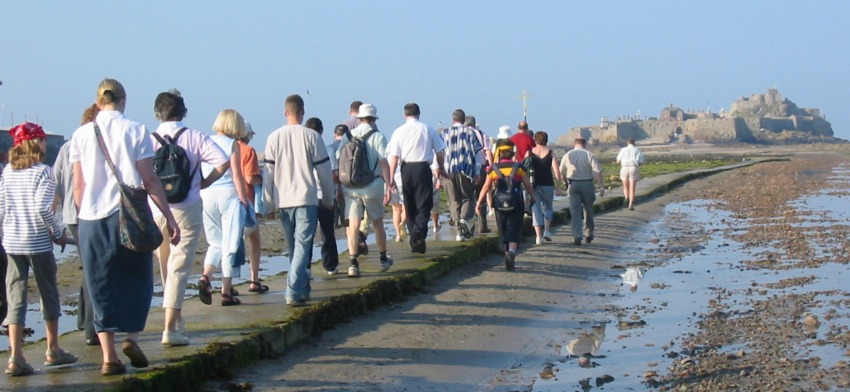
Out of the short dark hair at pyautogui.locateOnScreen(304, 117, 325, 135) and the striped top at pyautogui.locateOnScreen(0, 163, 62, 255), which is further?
the short dark hair at pyautogui.locateOnScreen(304, 117, 325, 135)

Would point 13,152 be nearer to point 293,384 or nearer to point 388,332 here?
point 293,384

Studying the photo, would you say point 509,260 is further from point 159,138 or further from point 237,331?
point 159,138

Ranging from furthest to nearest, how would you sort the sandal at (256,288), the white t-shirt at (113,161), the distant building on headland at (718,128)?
the distant building on headland at (718,128) < the sandal at (256,288) < the white t-shirt at (113,161)

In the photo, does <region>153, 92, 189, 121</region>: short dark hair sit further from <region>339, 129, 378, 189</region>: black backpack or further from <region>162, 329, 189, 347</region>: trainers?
<region>339, 129, 378, 189</region>: black backpack

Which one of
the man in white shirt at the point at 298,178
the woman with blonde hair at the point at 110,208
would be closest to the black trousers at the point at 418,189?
the man in white shirt at the point at 298,178

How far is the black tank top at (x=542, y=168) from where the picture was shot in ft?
47.6

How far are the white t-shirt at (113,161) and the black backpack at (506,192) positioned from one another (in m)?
6.69

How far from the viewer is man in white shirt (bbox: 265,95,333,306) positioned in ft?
28.1

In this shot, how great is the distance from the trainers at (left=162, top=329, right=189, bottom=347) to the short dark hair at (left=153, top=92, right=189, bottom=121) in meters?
1.38

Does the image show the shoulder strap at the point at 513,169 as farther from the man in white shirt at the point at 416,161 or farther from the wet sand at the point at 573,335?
the wet sand at the point at 573,335

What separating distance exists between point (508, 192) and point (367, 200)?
87.5 inches

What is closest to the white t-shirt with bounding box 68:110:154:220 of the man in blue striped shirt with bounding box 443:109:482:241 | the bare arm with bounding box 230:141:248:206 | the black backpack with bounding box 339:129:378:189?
the bare arm with bounding box 230:141:248:206

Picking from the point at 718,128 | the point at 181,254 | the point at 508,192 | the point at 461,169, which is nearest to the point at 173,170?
the point at 181,254

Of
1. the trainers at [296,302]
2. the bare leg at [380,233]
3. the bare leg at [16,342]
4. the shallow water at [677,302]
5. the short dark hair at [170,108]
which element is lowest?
the shallow water at [677,302]
